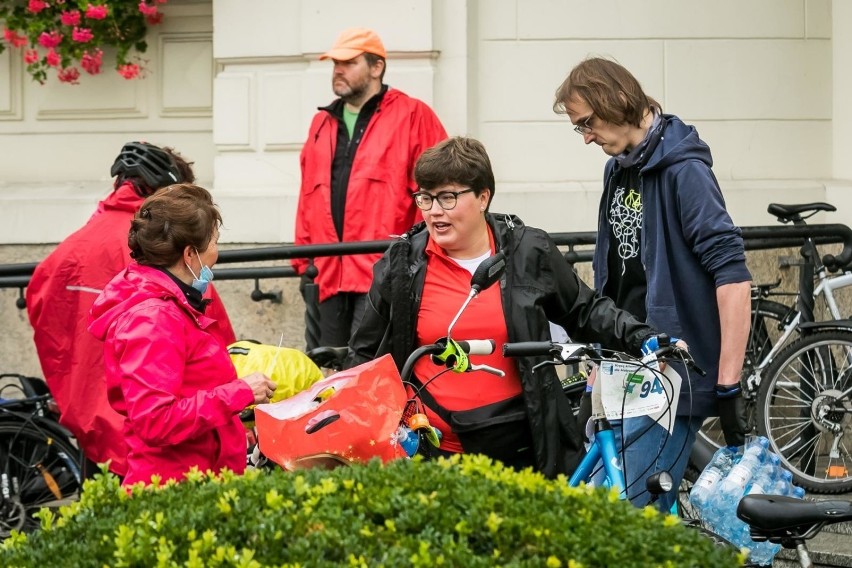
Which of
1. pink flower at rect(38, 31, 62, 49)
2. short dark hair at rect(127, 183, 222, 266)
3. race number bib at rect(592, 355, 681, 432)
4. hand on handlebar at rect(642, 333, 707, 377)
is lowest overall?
race number bib at rect(592, 355, 681, 432)

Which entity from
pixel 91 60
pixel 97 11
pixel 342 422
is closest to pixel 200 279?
pixel 342 422

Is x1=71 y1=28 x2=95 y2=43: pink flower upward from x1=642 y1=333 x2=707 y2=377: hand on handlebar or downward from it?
upward

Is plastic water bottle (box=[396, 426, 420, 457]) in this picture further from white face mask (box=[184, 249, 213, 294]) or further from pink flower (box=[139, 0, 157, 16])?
pink flower (box=[139, 0, 157, 16])

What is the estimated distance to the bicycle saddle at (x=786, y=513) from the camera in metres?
3.88

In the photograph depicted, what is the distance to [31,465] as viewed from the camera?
22.8 feet

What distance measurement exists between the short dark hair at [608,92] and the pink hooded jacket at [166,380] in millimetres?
1443

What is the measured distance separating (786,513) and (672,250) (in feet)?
4.07

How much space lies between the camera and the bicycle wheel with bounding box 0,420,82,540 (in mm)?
6914

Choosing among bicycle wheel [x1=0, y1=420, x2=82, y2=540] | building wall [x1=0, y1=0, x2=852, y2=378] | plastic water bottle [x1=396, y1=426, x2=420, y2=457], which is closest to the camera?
plastic water bottle [x1=396, y1=426, x2=420, y2=457]

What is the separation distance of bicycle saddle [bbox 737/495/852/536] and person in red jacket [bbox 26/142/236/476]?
2.68 metres

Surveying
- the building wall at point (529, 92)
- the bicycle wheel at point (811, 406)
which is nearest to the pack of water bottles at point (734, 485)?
the bicycle wheel at point (811, 406)

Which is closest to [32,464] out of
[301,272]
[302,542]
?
[301,272]

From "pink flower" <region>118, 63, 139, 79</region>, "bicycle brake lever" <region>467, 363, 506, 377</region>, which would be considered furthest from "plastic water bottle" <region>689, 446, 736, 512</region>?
"pink flower" <region>118, 63, 139, 79</region>

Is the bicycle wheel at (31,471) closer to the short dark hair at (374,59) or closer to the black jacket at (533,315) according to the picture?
the short dark hair at (374,59)
